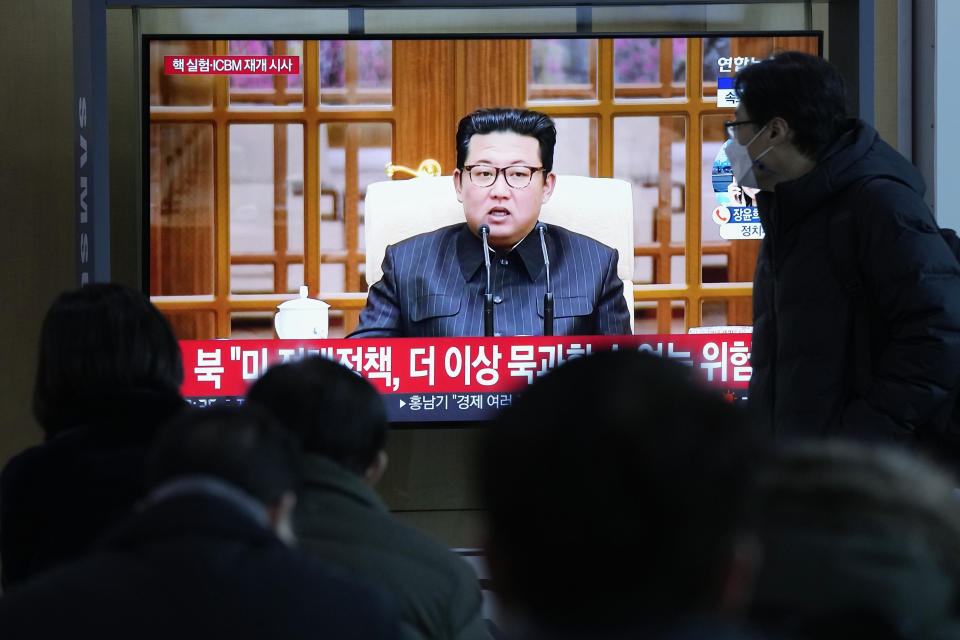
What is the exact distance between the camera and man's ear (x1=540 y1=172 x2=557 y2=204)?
3.98 meters

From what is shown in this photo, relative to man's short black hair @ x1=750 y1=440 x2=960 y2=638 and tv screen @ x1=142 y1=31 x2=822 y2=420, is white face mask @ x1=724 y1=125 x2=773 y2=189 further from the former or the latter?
man's short black hair @ x1=750 y1=440 x2=960 y2=638

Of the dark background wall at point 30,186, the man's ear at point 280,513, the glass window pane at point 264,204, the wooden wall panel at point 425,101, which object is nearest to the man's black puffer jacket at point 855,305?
the man's ear at point 280,513

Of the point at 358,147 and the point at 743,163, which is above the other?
the point at 358,147

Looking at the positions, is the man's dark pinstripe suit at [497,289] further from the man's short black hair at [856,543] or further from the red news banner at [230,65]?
the man's short black hair at [856,543]

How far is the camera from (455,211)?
4004mm

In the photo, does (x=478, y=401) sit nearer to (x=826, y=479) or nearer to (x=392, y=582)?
(x=392, y=582)

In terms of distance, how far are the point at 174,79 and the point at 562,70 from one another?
1.20 m

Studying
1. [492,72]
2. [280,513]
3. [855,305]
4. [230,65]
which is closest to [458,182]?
[492,72]

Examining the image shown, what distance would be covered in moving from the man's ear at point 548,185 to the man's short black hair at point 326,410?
220cm

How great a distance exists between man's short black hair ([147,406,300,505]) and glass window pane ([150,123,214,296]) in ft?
8.82

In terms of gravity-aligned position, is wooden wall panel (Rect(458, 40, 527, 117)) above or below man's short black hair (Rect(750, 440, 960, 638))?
above

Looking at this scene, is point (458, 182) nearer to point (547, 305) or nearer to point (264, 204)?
point (547, 305)

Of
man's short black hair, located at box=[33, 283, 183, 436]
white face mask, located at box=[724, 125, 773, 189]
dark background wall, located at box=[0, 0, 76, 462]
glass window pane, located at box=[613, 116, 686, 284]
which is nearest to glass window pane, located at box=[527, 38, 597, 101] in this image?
glass window pane, located at box=[613, 116, 686, 284]

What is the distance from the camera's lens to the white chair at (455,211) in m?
3.95
